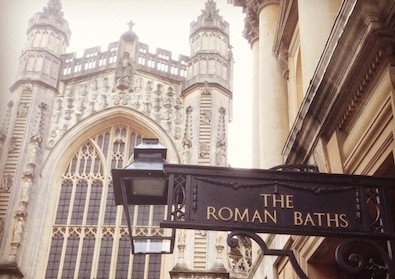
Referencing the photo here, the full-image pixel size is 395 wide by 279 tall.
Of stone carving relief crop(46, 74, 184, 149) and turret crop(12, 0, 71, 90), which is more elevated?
turret crop(12, 0, 71, 90)

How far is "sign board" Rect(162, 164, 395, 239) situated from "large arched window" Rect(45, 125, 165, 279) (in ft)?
64.9

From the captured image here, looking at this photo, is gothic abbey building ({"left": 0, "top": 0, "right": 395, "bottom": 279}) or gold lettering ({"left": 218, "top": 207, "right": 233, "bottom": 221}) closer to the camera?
gold lettering ({"left": 218, "top": 207, "right": 233, "bottom": 221})

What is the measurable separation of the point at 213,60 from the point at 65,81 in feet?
21.7

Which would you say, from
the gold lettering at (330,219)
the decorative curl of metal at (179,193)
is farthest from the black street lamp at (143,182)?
the gold lettering at (330,219)

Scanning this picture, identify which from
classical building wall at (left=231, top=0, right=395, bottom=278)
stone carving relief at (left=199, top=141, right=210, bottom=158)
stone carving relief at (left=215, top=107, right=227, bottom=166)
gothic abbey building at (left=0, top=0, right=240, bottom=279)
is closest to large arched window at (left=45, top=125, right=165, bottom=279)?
gothic abbey building at (left=0, top=0, right=240, bottom=279)

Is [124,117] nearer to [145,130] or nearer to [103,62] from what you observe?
[145,130]

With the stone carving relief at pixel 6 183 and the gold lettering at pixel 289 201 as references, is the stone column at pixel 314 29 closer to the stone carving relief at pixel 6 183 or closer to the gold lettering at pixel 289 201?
the gold lettering at pixel 289 201

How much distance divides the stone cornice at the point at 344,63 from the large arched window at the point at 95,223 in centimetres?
1824

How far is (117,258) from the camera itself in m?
23.9

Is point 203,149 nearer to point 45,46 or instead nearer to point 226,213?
point 45,46

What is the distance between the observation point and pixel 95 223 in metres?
24.8

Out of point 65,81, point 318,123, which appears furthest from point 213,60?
point 318,123

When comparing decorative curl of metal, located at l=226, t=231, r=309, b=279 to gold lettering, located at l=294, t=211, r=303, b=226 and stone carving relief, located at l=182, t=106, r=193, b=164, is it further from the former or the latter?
stone carving relief, located at l=182, t=106, r=193, b=164

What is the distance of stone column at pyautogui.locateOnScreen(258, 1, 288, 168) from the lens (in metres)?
10.6
